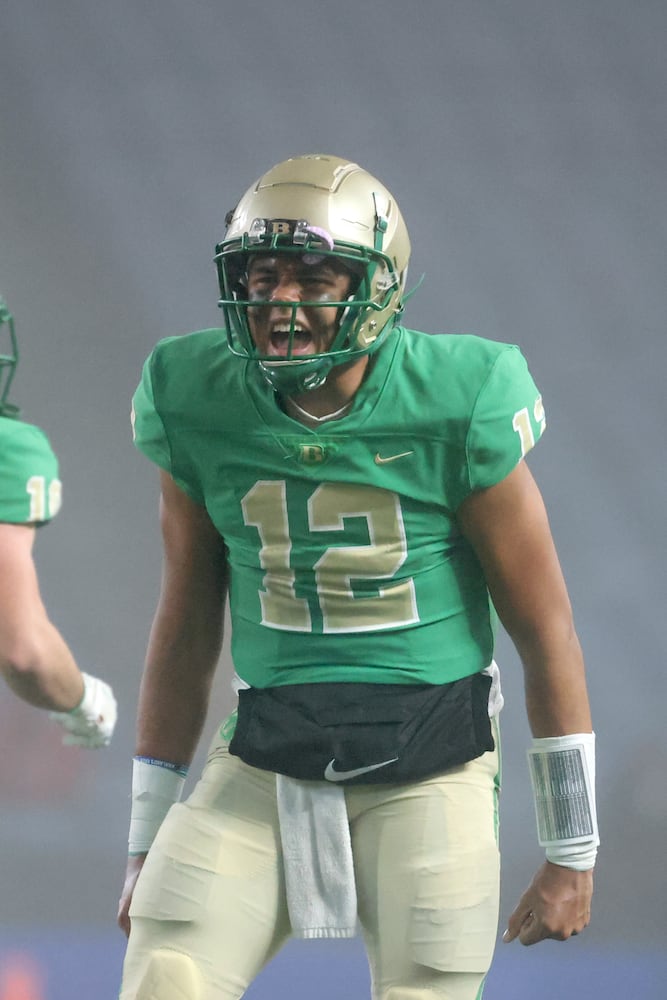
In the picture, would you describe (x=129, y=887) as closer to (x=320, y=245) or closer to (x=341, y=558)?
(x=341, y=558)

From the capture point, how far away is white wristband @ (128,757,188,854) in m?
1.82

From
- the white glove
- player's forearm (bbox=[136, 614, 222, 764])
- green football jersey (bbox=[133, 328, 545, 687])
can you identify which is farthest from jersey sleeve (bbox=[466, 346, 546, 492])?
the white glove

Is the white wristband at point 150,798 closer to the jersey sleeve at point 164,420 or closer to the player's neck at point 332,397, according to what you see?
the jersey sleeve at point 164,420

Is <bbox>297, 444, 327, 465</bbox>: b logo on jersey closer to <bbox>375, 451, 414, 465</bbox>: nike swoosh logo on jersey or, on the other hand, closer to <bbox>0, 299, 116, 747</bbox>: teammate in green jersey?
<bbox>375, 451, 414, 465</bbox>: nike swoosh logo on jersey

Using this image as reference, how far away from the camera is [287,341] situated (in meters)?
1.60

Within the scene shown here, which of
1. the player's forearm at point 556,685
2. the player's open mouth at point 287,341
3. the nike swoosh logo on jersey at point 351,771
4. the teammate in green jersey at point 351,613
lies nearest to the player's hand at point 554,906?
the teammate in green jersey at point 351,613

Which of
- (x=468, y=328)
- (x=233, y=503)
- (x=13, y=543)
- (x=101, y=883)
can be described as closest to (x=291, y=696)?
(x=233, y=503)

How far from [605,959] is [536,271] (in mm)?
1470

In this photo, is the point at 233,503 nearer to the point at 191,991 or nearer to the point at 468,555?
the point at 468,555

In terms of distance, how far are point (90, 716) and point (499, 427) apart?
83 centimetres

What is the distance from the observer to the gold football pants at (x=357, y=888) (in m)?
1.57

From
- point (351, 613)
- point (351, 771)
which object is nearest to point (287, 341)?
point (351, 613)

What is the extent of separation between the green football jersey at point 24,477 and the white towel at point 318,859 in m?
0.44

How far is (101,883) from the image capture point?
3.65m
